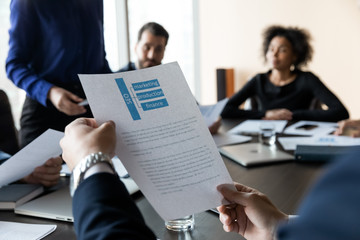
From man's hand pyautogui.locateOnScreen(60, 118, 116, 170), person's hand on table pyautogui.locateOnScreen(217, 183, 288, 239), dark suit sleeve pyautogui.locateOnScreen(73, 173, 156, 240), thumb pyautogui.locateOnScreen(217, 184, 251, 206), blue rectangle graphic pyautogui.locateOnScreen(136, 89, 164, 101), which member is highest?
blue rectangle graphic pyautogui.locateOnScreen(136, 89, 164, 101)

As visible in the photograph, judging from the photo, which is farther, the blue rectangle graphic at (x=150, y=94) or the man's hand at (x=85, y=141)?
the blue rectangle graphic at (x=150, y=94)

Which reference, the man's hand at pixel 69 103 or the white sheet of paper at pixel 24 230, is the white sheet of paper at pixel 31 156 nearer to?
the white sheet of paper at pixel 24 230

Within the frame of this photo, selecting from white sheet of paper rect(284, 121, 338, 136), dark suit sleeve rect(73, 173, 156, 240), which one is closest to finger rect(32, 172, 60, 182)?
dark suit sleeve rect(73, 173, 156, 240)

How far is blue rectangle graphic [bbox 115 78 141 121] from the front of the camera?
676mm

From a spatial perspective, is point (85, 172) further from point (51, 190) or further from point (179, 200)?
point (51, 190)

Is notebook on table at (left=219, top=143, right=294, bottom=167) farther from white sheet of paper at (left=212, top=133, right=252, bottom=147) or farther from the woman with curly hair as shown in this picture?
the woman with curly hair

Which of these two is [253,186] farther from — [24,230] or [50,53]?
[50,53]

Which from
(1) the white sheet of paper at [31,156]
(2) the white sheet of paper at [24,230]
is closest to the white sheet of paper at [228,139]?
(1) the white sheet of paper at [31,156]

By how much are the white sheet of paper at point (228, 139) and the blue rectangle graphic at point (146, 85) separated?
1008 millimetres

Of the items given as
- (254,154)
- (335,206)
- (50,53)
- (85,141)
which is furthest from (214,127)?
(335,206)

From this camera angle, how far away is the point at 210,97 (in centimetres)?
531

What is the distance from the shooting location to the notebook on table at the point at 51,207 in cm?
93

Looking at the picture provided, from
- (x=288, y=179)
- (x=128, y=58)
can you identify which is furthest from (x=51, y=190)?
(x=128, y=58)

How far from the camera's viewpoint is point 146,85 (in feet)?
2.26
